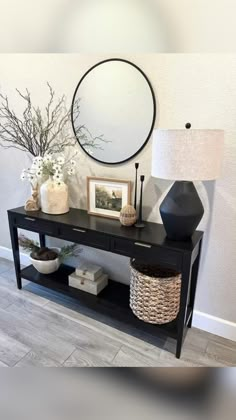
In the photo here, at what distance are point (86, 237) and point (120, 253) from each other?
0.27m

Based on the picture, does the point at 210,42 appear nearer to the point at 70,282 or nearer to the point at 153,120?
the point at 153,120

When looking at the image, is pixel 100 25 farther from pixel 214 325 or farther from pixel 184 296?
pixel 214 325

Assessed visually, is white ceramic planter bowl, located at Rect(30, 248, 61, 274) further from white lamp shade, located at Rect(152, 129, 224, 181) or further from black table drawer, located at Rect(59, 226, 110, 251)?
white lamp shade, located at Rect(152, 129, 224, 181)

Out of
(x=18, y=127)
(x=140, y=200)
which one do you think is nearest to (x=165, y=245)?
(x=140, y=200)

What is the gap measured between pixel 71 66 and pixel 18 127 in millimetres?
657

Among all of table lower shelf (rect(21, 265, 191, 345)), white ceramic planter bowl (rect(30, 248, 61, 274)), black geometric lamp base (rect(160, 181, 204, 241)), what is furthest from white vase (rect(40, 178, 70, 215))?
black geometric lamp base (rect(160, 181, 204, 241))

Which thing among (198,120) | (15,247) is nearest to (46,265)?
(15,247)

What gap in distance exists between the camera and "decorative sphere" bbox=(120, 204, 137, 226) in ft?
5.55

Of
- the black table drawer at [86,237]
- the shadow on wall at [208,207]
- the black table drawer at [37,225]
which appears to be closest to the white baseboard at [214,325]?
the shadow on wall at [208,207]

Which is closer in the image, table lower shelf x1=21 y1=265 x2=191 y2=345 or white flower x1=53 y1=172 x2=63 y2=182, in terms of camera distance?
table lower shelf x1=21 y1=265 x2=191 y2=345

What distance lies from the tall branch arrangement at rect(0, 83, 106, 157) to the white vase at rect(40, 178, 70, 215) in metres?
0.32

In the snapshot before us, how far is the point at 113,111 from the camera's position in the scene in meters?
1.78

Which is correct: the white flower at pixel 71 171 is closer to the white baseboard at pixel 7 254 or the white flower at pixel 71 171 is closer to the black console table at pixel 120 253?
the black console table at pixel 120 253

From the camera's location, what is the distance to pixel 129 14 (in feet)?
1.69
